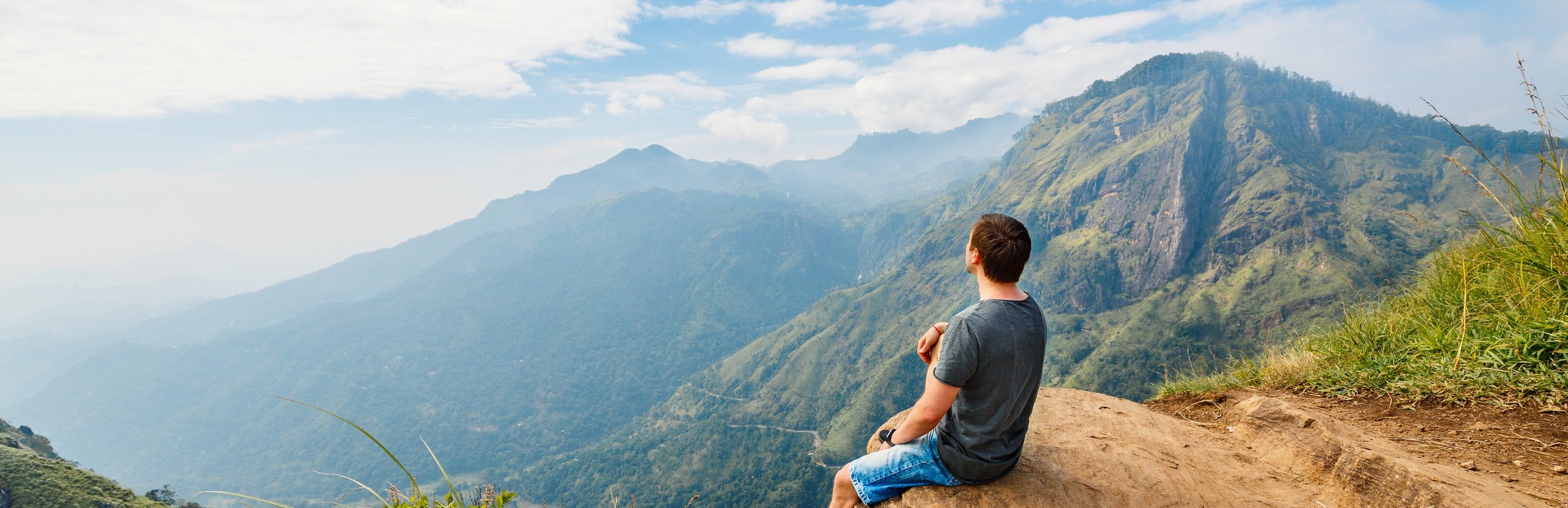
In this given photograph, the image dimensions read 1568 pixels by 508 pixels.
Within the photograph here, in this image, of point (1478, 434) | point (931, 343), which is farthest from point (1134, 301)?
point (931, 343)

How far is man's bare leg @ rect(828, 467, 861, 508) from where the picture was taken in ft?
15.7

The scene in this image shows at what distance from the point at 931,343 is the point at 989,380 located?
55cm

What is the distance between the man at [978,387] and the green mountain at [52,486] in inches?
2068

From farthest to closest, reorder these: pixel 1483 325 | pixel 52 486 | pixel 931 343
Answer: pixel 52 486, pixel 1483 325, pixel 931 343

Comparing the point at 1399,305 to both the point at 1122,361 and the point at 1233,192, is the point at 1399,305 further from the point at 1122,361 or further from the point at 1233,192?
the point at 1233,192

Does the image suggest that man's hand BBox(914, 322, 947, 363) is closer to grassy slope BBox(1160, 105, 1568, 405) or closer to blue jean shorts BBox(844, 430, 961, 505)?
blue jean shorts BBox(844, 430, 961, 505)

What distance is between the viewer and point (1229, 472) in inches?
199

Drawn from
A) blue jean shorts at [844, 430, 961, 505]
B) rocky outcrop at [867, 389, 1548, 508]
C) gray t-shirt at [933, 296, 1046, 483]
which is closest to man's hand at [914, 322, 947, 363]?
gray t-shirt at [933, 296, 1046, 483]

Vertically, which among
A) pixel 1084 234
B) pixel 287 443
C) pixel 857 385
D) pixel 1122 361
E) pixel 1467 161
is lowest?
pixel 287 443

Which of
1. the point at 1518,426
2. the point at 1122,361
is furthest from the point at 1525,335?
the point at 1122,361

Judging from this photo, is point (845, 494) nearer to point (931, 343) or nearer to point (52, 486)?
point (931, 343)

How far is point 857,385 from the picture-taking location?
161375 mm

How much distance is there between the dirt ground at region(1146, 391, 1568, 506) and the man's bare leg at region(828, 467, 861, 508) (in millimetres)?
4177

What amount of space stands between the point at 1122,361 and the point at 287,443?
825ft
